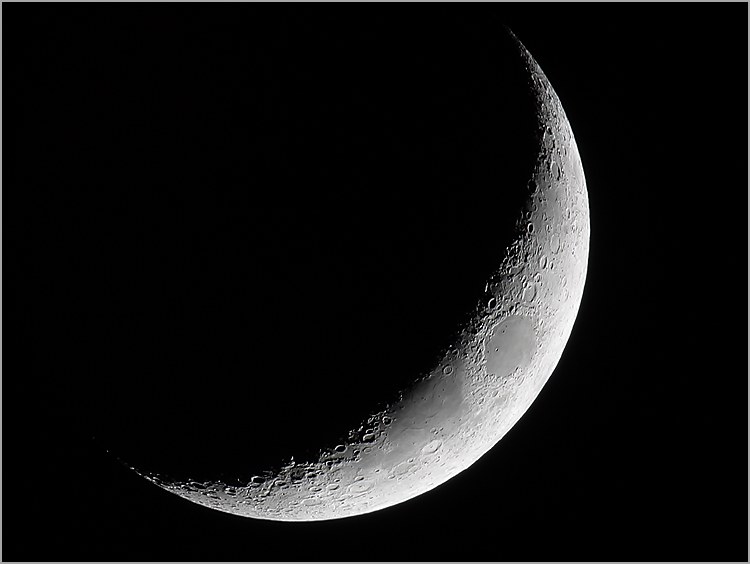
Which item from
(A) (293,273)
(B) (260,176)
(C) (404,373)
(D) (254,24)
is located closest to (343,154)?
(B) (260,176)

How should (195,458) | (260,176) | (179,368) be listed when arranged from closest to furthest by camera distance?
(260,176)
(179,368)
(195,458)

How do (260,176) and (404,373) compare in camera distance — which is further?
(404,373)

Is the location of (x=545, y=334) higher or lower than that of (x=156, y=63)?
lower

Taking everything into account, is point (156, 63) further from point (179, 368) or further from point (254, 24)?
point (179, 368)

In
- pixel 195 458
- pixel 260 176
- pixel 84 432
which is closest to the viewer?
pixel 260 176

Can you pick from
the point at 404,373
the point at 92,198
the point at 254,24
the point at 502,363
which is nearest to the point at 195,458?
the point at 404,373

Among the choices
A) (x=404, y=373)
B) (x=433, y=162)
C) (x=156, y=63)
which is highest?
(x=156, y=63)

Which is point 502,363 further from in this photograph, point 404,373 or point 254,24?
point 254,24
